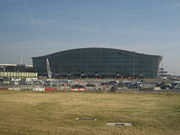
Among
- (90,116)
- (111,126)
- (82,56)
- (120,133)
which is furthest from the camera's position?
(82,56)

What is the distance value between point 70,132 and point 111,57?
341 feet

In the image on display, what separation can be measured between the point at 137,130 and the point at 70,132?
4.72m

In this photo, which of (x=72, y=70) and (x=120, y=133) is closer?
(x=120, y=133)

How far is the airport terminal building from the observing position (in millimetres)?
112750

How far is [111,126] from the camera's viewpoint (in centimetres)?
1556

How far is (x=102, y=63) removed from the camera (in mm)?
116375

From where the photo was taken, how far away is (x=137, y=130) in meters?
14.5

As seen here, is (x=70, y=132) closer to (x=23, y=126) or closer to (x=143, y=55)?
(x=23, y=126)

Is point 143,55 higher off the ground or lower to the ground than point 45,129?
higher

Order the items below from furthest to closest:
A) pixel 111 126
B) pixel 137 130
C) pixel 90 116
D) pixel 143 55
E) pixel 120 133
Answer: pixel 143 55 → pixel 90 116 → pixel 111 126 → pixel 137 130 → pixel 120 133

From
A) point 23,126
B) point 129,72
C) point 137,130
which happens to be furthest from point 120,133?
point 129,72

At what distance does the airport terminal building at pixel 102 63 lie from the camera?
4439 inches

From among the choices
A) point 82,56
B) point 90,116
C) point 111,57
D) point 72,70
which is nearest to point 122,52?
point 111,57

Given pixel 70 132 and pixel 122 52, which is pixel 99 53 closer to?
pixel 122 52
